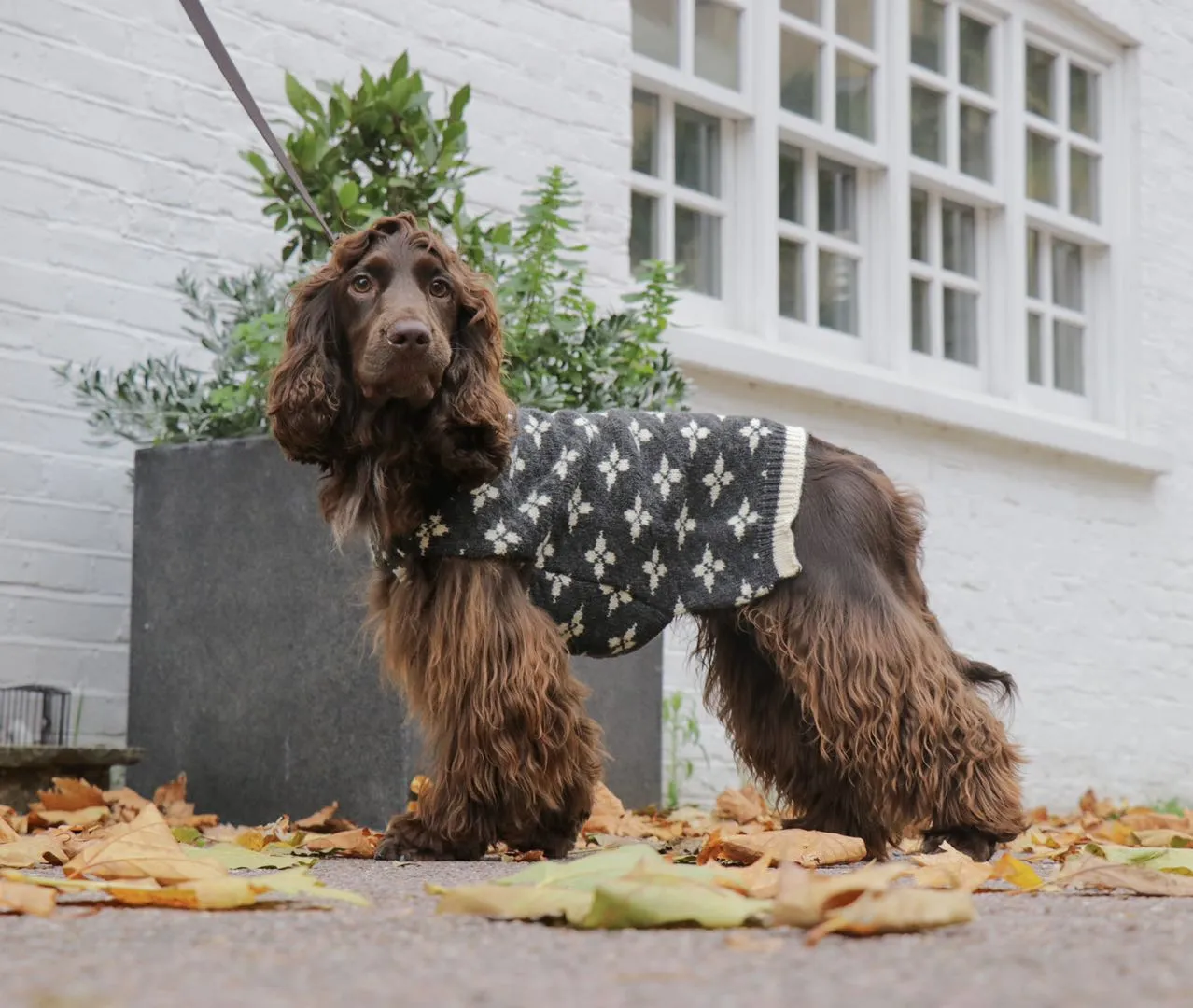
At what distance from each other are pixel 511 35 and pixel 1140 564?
13.3ft

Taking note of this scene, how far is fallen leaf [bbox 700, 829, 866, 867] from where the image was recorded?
2939mm

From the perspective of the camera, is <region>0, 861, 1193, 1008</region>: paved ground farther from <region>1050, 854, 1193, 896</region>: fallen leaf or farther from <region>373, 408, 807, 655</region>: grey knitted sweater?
<region>373, 408, 807, 655</region>: grey knitted sweater

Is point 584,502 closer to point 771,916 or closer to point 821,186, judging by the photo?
point 771,916

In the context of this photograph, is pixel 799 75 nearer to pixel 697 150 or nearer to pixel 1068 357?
pixel 697 150

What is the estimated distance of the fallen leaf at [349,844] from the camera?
10.6 ft

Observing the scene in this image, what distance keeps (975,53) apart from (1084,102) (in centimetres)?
85

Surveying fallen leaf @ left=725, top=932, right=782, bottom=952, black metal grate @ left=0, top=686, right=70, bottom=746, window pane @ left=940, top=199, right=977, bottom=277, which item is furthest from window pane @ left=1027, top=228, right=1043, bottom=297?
fallen leaf @ left=725, top=932, right=782, bottom=952

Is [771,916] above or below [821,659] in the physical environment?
below

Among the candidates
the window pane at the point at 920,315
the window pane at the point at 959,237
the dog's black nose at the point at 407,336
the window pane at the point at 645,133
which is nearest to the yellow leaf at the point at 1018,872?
the dog's black nose at the point at 407,336

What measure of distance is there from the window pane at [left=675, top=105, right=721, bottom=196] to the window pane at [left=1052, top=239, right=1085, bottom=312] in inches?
92.3

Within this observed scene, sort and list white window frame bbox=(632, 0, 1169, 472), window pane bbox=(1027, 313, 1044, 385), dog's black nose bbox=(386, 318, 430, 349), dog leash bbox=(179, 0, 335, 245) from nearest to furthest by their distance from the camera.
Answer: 1. dog's black nose bbox=(386, 318, 430, 349)
2. dog leash bbox=(179, 0, 335, 245)
3. white window frame bbox=(632, 0, 1169, 472)
4. window pane bbox=(1027, 313, 1044, 385)

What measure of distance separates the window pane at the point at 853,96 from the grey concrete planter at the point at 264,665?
3437 millimetres

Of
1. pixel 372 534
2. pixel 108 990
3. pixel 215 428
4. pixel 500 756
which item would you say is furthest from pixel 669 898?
pixel 215 428

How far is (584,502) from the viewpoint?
3.22 m
